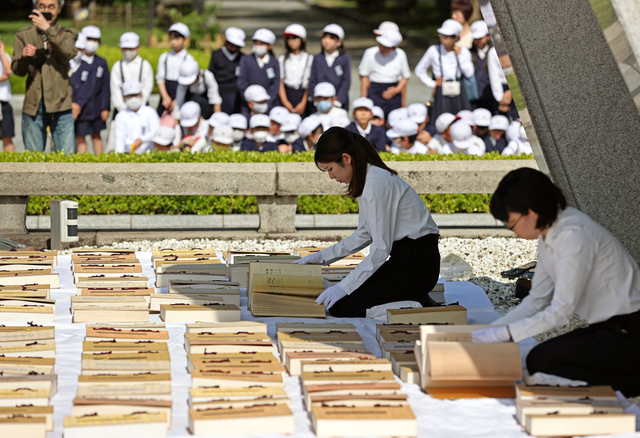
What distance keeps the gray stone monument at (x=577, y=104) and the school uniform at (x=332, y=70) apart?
16.7 ft

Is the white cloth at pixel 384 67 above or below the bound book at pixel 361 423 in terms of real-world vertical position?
above

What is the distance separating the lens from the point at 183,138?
31.8 feet

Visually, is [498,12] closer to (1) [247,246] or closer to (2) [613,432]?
(2) [613,432]

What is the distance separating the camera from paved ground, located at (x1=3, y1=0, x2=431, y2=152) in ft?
57.8

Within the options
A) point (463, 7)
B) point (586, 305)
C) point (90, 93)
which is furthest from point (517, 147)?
point (586, 305)

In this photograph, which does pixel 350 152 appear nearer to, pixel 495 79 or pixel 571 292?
pixel 571 292

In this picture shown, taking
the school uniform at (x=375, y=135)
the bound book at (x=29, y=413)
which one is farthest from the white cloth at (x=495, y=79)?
the bound book at (x=29, y=413)

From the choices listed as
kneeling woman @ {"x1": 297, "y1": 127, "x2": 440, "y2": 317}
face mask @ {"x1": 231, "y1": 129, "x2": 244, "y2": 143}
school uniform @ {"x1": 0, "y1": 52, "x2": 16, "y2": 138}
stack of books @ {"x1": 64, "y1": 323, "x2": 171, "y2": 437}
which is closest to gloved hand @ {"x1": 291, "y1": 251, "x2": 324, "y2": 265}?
kneeling woman @ {"x1": 297, "y1": 127, "x2": 440, "y2": 317}

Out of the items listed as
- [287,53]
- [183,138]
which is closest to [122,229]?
[183,138]

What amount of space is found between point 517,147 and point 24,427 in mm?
7231

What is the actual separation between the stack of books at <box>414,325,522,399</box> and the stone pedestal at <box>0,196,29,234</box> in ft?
15.2

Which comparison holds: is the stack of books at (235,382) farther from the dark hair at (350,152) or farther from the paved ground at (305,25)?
the paved ground at (305,25)

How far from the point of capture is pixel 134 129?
9336 millimetres

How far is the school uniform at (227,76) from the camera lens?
401 inches
